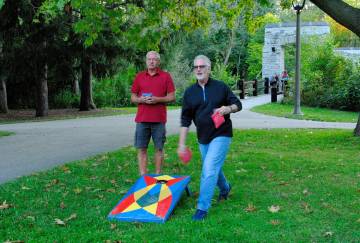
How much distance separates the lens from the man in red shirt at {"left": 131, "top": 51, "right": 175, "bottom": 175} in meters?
7.59

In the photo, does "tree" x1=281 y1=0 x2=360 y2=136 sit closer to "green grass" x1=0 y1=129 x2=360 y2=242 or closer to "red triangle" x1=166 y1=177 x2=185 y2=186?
"green grass" x1=0 y1=129 x2=360 y2=242

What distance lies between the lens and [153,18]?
45.6 ft

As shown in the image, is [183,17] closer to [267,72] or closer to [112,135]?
[112,135]

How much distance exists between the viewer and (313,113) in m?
23.1

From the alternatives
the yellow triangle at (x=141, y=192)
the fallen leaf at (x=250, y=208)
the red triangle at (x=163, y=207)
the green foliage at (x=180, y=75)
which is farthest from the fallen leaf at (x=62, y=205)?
the green foliage at (x=180, y=75)

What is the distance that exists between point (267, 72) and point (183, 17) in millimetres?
22456

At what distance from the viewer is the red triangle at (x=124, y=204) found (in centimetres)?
634

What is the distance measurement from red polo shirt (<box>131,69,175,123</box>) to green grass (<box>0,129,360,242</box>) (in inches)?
45.1

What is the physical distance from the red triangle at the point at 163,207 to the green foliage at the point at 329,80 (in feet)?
68.7

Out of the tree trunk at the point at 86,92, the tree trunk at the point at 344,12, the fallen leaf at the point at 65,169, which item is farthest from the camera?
the tree trunk at the point at 86,92

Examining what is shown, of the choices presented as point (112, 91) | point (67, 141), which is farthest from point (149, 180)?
point (112, 91)

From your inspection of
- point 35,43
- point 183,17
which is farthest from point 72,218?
point 35,43

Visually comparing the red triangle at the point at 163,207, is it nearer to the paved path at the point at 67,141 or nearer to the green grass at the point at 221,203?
the green grass at the point at 221,203

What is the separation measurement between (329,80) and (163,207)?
23414 millimetres
